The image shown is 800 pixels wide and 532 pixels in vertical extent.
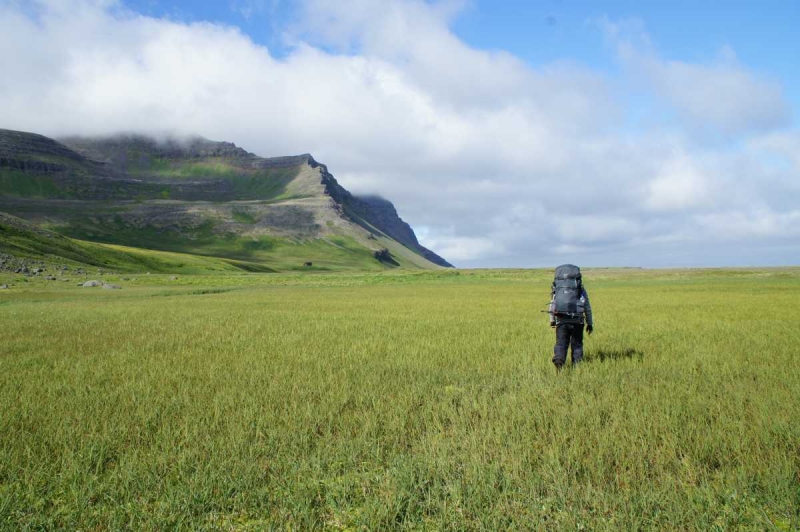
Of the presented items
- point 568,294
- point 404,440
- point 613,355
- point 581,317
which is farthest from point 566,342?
point 404,440

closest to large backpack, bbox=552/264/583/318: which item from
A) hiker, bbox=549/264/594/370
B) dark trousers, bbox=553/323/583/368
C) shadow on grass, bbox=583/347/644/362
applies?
hiker, bbox=549/264/594/370

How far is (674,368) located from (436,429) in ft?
21.3

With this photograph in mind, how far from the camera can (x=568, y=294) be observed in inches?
407

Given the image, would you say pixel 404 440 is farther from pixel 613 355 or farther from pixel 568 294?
pixel 613 355

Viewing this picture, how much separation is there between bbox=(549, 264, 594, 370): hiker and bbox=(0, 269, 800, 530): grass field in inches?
19.5

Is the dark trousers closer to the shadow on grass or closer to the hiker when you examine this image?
the hiker

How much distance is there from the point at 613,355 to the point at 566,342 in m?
2.36

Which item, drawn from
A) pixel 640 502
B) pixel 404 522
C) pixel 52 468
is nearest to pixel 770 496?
pixel 640 502

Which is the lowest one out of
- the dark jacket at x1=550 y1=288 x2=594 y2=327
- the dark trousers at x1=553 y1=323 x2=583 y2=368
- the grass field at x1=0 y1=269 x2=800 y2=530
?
the grass field at x1=0 y1=269 x2=800 y2=530

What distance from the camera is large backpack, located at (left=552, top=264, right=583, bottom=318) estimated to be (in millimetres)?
10211

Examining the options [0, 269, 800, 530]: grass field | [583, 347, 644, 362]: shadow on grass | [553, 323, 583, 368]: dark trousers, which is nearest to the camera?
[0, 269, 800, 530]: grass field

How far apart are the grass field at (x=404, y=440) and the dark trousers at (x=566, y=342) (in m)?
0.35

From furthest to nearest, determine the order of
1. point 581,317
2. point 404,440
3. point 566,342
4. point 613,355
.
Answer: point 613,355
point 566,342
point 581,317
point 404,440

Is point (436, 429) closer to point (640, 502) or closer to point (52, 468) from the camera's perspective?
point (640, 502)
